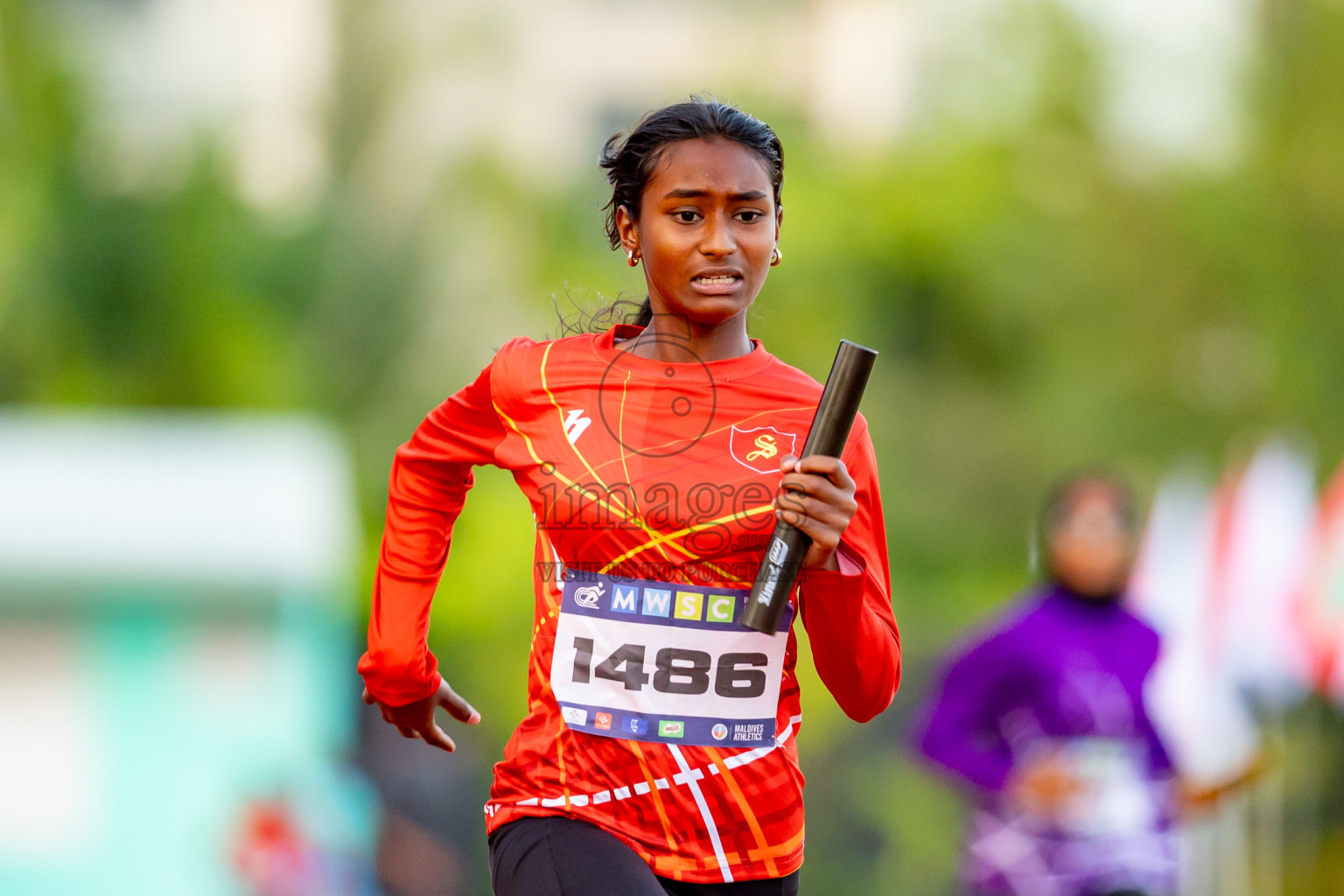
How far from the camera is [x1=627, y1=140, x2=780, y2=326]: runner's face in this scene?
9.25 feet

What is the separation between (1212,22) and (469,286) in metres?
8.38

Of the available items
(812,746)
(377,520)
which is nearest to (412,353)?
(377,520)

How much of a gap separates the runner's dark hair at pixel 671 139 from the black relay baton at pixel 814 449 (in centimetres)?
55

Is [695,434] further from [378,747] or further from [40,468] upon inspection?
[40,468]

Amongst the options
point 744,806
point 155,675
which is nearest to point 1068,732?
point 744,806

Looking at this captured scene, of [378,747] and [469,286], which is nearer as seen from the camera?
[378,747]

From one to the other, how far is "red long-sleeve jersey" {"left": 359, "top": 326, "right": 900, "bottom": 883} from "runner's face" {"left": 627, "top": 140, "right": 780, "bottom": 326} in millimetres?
137

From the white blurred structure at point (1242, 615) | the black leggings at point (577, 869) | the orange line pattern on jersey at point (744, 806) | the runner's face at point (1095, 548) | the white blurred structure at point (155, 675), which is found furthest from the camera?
the white blurred structure at point (1242, 615)

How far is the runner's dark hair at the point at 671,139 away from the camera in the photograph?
288cm

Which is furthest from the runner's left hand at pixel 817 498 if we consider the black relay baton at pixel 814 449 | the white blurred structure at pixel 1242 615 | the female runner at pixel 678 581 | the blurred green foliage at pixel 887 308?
the white blurred structure at pixel 1242 615

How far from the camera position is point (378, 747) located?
27.8ft

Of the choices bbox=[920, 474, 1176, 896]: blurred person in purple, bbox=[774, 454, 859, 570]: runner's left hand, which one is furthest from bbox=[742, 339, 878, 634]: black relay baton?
bbox=[920, 474, 1176, 896]: blurred person in purple

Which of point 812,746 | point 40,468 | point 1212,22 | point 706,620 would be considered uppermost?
point 1212,22
